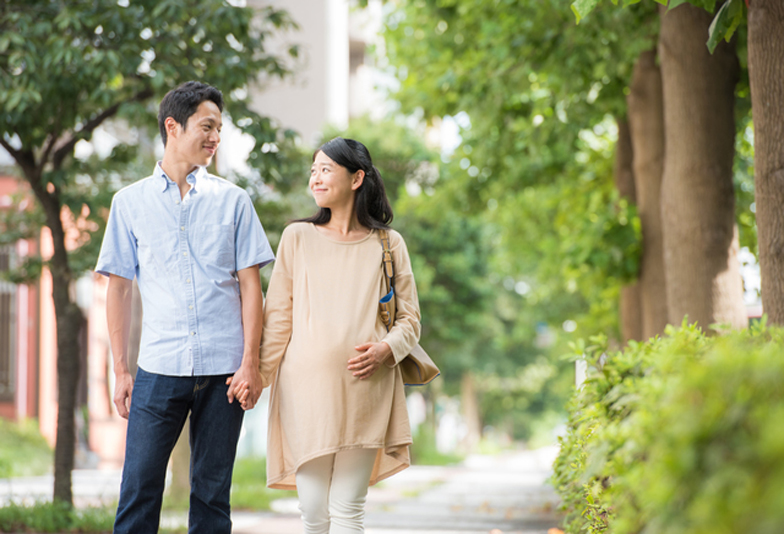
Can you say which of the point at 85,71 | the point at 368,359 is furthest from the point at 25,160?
the point at 368,359

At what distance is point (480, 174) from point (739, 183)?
3.67m

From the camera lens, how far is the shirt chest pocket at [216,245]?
3.26m

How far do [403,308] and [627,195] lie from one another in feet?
20.1

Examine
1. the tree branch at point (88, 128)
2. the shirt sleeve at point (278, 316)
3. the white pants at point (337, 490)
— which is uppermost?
the tree branch at point (88, 128)

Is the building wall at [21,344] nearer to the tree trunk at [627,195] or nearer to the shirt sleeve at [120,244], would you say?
the tree trunk at [627,195]

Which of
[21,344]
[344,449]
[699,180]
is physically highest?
[699,180]

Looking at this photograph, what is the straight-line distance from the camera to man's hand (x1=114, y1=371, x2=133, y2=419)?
10.6ft

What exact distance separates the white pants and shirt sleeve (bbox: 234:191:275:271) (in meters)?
0.87

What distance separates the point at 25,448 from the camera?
45.4 ft

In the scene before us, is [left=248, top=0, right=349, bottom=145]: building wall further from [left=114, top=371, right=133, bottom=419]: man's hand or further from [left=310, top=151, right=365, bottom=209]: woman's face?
[left=114, top=371, right=133, bottom=419]: man's hand

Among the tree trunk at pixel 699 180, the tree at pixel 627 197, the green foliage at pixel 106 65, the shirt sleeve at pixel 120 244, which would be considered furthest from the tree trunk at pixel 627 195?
the shirt sleeve at pixel 120 244

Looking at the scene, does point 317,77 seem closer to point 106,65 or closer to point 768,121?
point 106,65

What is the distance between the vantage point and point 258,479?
12.5 meters

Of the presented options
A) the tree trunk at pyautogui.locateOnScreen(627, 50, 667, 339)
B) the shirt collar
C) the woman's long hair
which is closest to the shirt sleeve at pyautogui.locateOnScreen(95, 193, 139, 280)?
the shirt collar
